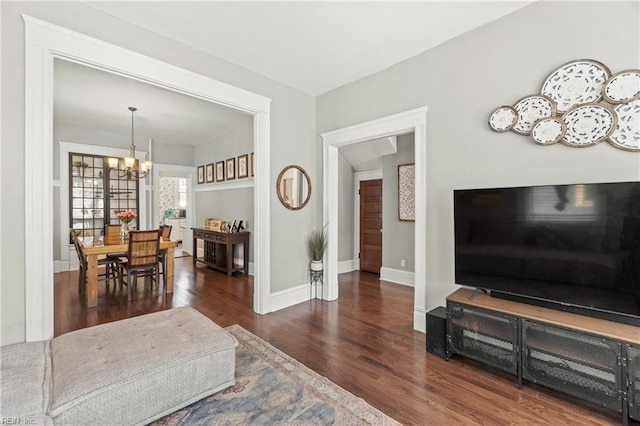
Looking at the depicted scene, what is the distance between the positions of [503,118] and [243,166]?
4.51 metres

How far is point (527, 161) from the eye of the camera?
236 centimetres

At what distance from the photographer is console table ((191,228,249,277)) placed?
17.4 ft

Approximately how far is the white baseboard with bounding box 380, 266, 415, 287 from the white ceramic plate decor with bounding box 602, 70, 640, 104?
3374mm

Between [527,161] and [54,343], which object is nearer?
[54,343]

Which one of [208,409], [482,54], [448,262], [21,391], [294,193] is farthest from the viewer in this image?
[294,193]

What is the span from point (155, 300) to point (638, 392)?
4.82 m

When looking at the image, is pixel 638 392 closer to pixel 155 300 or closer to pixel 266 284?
pixel 266 284

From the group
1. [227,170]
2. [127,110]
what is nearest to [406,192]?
[227,170]

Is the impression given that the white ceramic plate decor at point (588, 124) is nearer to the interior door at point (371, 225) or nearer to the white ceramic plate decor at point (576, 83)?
the white ceramic plate decor at point (576, 83)

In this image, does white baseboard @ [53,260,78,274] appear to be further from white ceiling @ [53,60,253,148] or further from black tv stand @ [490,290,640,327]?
black tv stand @ [490,290,640,327]

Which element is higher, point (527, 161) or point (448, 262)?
point (527, 161)

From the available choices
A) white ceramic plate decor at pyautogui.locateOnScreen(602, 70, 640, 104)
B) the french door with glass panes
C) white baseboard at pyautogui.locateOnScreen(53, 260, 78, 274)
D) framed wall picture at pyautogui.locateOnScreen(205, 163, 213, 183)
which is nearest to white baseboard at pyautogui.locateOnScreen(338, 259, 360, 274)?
framed wall picture at pyautogui.locateOnScreen(205, 163, 213, 183)

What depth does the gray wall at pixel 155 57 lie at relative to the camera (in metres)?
1.96

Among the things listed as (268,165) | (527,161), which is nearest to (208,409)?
(268,165)
